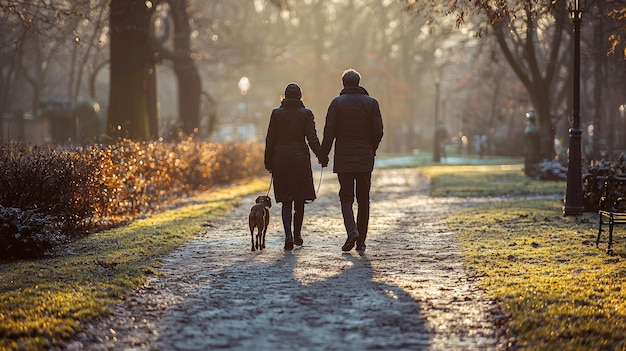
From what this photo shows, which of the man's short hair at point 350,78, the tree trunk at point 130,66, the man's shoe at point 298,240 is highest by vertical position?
the tree trunk at point 130,66

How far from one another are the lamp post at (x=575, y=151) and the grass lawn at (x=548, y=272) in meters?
0.30

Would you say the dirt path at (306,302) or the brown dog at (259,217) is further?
the brown dog at (259,217)

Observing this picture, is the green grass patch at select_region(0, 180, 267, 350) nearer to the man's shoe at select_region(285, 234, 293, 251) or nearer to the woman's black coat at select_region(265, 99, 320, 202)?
the man's shoe at select_region(285, 234, 293, 251)

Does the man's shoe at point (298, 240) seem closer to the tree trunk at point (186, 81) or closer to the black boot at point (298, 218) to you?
the black boot at point (298, 218)

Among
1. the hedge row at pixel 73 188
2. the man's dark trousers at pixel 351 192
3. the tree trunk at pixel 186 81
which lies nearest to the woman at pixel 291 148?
the man's dark trousers at pixel 351 192

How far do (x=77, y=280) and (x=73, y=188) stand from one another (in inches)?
164

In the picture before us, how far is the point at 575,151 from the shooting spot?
15258mm

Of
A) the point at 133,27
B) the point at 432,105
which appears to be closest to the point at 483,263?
the point at 133,27

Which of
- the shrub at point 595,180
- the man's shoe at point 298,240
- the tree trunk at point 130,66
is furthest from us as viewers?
the tree trunk at point 130,66

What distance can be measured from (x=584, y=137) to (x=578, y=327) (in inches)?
1152

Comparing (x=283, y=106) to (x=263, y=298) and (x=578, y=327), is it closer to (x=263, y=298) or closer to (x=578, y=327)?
(x=263, y=298)

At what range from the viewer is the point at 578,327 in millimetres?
6785

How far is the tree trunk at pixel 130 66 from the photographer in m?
20.8

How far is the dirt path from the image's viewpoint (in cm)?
652
